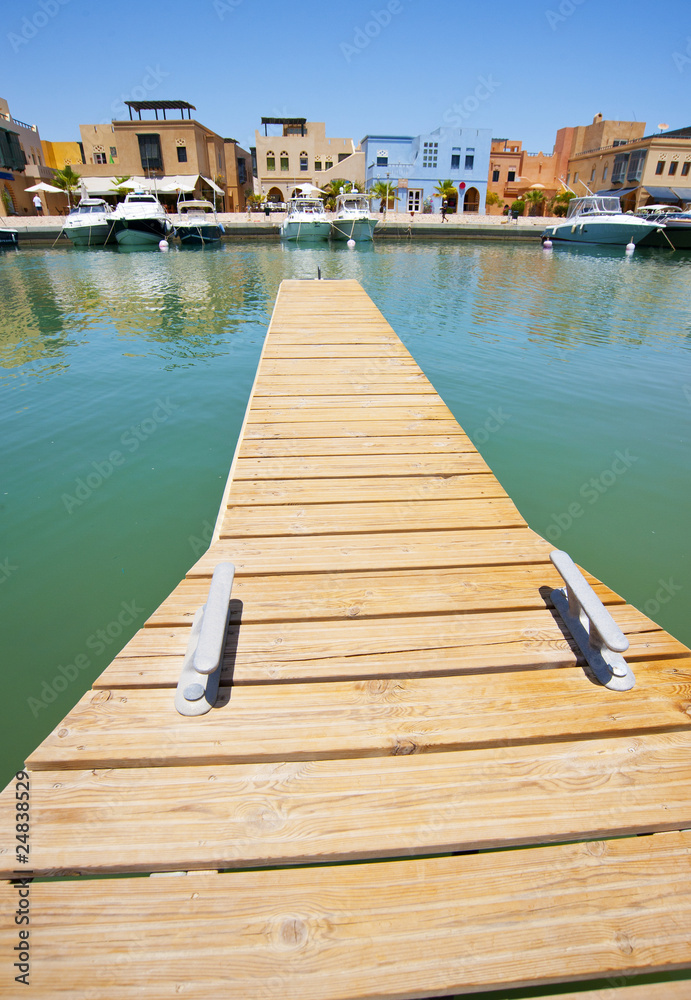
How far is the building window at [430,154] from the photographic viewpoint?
46.4 metres

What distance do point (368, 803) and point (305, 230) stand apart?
31426mm

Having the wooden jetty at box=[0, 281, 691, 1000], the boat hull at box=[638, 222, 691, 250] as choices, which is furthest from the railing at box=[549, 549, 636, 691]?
the boat hull at box=[638, 222, 691, 250]

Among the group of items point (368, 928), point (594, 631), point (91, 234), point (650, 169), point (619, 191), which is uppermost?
point (650, 169)

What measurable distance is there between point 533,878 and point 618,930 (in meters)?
0.19

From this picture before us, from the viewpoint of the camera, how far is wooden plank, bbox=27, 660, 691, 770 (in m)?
1.52

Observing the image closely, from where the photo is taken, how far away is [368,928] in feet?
3.85

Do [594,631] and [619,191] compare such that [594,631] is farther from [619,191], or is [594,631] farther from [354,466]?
[619,191]

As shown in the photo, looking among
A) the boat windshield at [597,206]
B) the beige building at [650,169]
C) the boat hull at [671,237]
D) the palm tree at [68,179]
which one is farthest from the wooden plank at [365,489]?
the palm tree at [68,179]

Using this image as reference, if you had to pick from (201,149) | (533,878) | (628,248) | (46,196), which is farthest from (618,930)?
(46,196)

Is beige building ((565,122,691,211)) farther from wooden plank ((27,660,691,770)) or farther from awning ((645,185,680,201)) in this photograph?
wooden plank ((27,660,691,770))

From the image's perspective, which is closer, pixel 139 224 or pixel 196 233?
pixel 139 224

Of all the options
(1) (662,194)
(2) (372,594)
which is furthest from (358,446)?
(1) (662,194)

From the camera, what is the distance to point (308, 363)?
209 inches

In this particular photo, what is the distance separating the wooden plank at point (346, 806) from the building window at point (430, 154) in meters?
55.0
